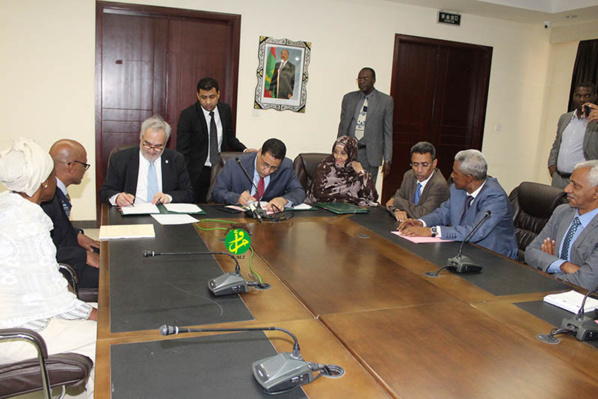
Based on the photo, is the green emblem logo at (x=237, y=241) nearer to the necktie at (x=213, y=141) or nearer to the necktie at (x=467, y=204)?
the necktie at (x=467, y=204)

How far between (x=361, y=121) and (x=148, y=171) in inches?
101

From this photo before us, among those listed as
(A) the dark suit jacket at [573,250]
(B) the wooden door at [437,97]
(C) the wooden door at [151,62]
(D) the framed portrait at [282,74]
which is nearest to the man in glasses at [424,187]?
(A) the dark suit jacket at [573,250]

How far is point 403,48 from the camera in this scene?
6062 mm

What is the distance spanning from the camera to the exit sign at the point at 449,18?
602 centimetres

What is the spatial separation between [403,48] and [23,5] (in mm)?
4272

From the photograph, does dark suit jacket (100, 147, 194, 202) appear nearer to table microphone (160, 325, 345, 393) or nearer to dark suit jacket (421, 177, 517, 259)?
dark suit jacket (421, 177, 517, 259)

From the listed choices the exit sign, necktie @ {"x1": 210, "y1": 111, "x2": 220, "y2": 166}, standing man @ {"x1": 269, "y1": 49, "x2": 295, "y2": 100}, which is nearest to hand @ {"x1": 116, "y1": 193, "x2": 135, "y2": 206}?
necktie @ {"x1": 210, "y1": 111, "x2": 220, "y2": 166}

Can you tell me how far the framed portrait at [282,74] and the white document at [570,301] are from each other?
13.9ft

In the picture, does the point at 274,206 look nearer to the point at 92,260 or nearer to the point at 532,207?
the point at 92,260

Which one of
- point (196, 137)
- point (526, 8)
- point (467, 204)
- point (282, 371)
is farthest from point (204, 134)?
point (526, 8)

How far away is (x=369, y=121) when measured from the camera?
4957 millimetres

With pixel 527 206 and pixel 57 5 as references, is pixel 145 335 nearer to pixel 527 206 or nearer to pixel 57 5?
pixel 527 206

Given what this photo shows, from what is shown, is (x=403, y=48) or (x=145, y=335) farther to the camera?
(x=403, y=48)

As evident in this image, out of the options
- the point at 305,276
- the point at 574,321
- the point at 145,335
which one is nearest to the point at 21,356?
the point at 145,335
